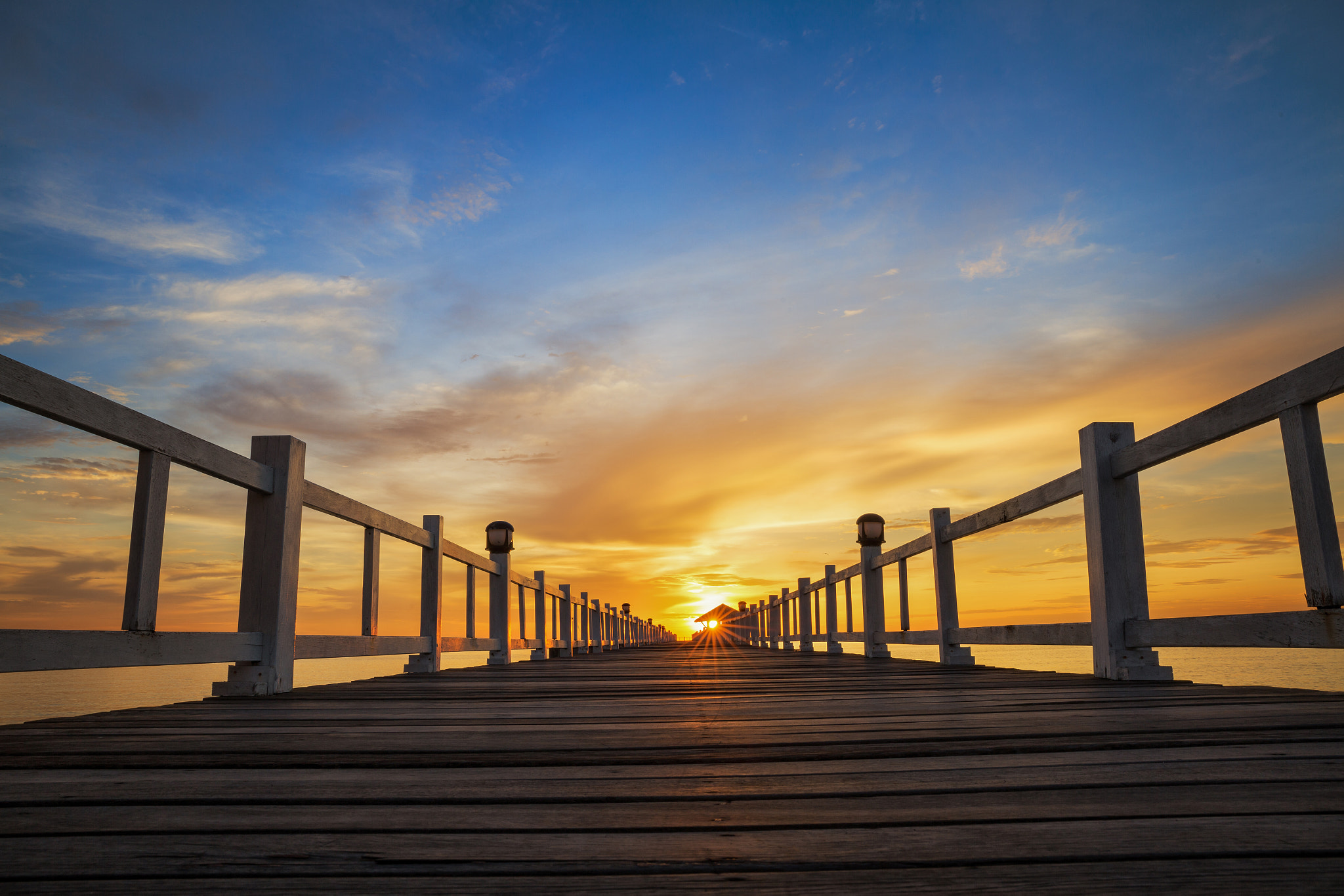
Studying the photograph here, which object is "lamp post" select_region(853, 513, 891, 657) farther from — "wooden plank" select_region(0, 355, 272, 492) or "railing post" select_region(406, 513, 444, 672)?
"wooden plank" select_region(0, 355, 272, 492)

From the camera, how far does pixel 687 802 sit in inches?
50.2

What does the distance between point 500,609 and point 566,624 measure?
5137 millimetres

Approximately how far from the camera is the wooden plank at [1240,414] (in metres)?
2.48

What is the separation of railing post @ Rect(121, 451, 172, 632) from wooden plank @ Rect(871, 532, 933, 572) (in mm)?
5383

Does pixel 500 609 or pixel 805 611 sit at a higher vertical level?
pixel 500 609

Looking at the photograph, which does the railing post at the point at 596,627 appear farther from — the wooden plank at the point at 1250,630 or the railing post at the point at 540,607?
the wooden plank at the point at 1250,630

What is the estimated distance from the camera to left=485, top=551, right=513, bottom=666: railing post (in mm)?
7645

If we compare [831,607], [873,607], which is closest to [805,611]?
[831,607]

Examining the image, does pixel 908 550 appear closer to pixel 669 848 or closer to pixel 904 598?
pixel 904 598

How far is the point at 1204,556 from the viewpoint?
5043mm

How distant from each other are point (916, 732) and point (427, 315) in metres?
11.2

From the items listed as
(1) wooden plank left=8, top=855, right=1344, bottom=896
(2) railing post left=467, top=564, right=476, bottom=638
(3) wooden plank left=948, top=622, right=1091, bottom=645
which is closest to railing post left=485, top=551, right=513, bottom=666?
(2) railing post left=467, top=564, right=476, bottom=638

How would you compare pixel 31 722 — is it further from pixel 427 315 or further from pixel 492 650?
pixel 427 315

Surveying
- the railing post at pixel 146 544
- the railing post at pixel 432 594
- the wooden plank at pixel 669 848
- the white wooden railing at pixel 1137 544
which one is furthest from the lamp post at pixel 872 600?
the wooden plank at pixel 669 848
